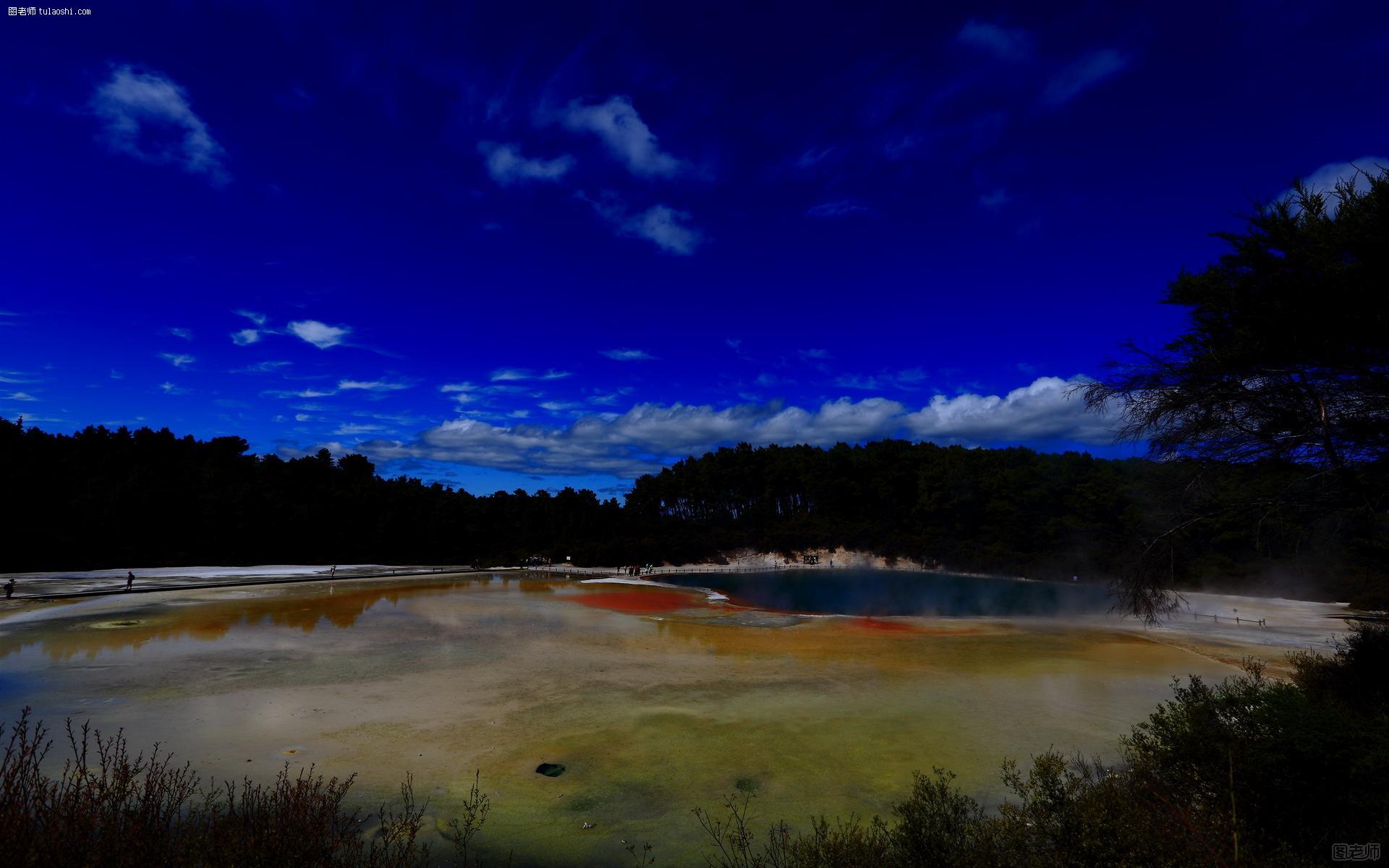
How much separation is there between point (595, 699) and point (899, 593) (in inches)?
1539

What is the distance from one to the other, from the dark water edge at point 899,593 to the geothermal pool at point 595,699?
937cm

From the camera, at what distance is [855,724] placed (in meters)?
12.3

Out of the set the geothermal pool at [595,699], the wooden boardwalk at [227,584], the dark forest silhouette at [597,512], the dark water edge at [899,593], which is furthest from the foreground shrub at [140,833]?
the wooden boardwalk at [227,584]

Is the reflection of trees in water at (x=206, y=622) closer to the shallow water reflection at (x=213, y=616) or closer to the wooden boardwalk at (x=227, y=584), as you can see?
the shallow water reflection at (x=213, y=616)

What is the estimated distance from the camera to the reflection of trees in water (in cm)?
1781

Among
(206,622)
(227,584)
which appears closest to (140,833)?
(206,622)

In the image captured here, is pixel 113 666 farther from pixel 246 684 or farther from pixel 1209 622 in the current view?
pixel 1209 622

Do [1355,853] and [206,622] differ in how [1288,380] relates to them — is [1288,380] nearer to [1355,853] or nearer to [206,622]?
[1355,853]

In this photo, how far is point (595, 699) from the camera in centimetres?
1399

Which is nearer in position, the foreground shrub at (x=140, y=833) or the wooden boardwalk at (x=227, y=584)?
the foreground shrub at (x=140, y=833)

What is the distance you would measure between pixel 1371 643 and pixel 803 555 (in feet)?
224

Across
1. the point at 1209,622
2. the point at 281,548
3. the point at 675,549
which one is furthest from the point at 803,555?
the point at 281,548

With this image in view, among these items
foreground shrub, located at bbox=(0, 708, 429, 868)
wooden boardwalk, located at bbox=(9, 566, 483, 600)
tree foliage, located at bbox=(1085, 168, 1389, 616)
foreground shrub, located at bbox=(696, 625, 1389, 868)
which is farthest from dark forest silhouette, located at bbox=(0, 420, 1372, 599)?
foreground shrub, located at bbox=(0, 708, 429, 868)

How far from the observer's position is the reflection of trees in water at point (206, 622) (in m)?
17.8
